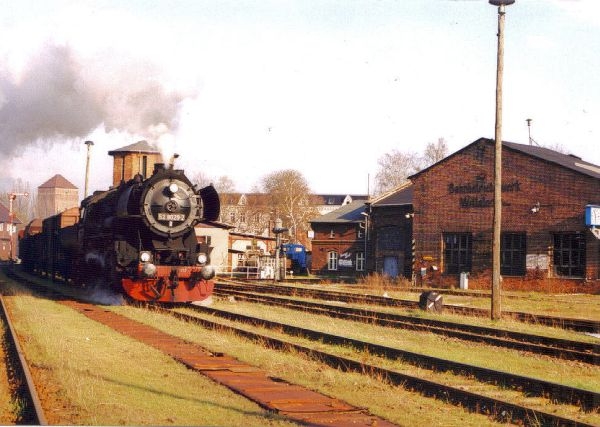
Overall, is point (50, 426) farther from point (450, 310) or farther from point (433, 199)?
point (433, 199)

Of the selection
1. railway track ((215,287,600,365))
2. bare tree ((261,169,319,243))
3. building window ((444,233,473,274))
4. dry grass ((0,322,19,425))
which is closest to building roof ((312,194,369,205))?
bare tree ((261,169,319,243))

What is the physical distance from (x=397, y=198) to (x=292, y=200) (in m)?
34.5

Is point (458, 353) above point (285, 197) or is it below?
below

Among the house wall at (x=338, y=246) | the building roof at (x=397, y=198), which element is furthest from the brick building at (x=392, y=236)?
the house wall at (x=338, y=246)

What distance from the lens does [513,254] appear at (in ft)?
114

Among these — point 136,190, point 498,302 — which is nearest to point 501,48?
point 498,302

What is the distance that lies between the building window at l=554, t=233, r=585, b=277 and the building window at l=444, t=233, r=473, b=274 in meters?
4.54

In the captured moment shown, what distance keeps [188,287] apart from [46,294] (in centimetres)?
780

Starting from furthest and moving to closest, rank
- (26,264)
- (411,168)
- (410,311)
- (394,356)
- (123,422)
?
(411,168)
(26,264)
(410,311)
(394,356)
(123,422)

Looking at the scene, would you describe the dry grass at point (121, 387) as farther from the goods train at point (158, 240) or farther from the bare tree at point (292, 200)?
the bare tree at point (292, 200)

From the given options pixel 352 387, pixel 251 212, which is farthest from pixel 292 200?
pixel 352 387

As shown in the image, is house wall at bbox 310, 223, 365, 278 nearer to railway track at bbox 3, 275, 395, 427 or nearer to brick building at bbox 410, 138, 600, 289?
brick building at bbox 410, 138, 600, 289

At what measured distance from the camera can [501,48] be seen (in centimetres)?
1930

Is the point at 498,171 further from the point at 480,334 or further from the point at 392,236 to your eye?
the point at 392,236
